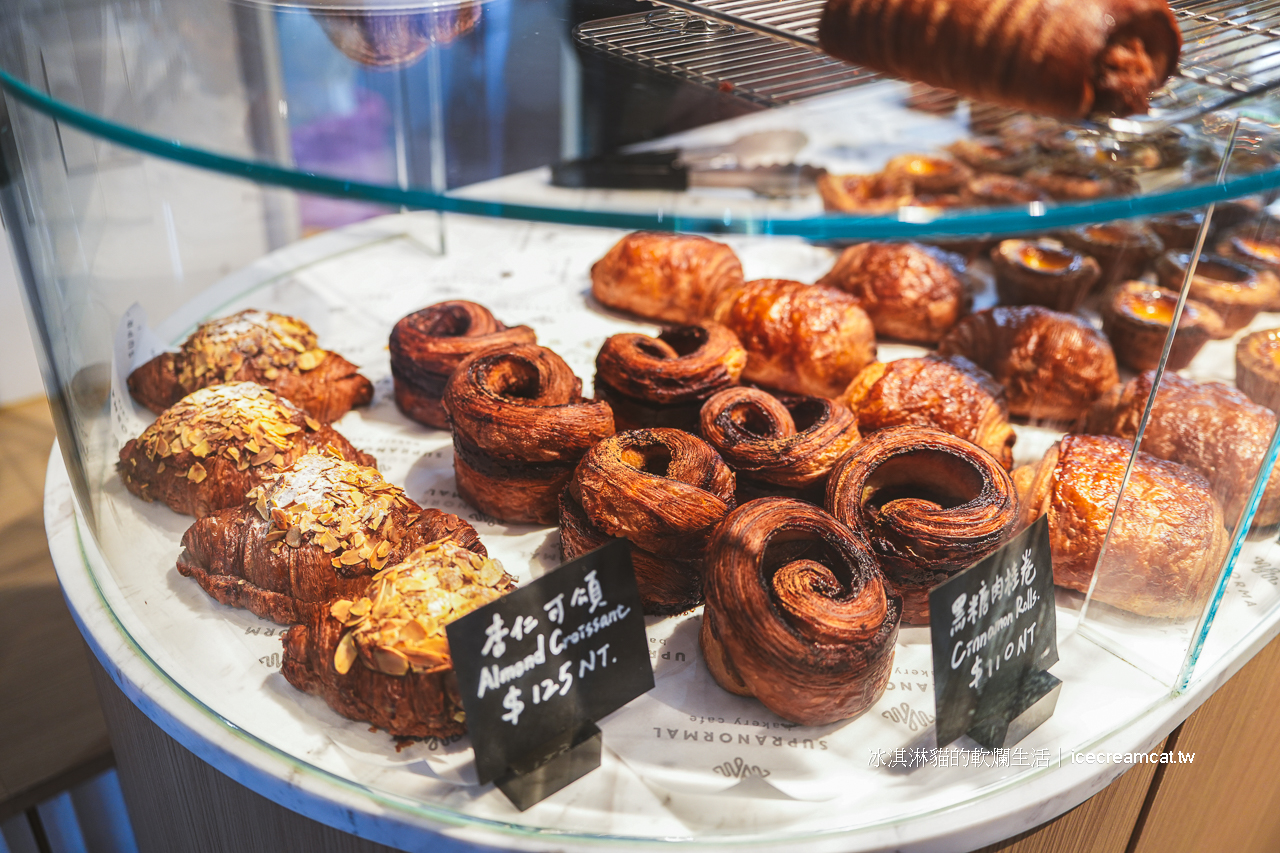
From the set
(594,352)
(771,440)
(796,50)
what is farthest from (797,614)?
(594,352)

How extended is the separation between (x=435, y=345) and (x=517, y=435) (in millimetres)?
349

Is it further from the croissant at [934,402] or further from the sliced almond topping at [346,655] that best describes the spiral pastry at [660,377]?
the sliced almond topping at [346,655]

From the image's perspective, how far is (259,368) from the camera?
169 centimetres

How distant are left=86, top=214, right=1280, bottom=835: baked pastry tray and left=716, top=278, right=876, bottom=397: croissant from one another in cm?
38

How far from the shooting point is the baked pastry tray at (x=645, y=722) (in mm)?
1061

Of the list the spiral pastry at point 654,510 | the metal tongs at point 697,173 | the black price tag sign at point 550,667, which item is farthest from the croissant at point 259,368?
the black price tag sign at point 550,667

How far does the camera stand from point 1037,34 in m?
0.88

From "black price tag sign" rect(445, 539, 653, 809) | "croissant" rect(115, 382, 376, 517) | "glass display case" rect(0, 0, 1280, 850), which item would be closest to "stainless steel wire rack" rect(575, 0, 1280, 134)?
"glass display case" rect(0, 0, 1280, 850)

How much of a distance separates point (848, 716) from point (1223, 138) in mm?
786

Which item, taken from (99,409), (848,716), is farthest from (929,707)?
(99,409)

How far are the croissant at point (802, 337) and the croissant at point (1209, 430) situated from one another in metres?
0.47

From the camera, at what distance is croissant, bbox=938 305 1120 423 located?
1.83 m

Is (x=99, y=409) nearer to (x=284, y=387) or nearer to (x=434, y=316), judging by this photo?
(x=284, y=387)

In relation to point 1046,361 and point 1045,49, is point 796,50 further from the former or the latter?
point 1046,361
